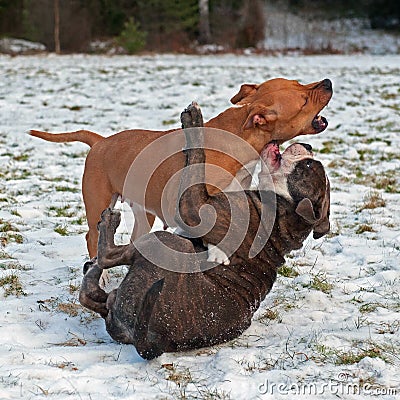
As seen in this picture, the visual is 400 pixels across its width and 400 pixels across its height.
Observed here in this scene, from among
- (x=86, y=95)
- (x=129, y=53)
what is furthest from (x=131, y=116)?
(x=129, y=53)

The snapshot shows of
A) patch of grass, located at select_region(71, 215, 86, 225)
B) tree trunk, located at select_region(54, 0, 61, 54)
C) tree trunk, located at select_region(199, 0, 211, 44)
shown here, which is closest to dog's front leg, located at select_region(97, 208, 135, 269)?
patch of grass, located at select_region(71, 215, 86, 225)

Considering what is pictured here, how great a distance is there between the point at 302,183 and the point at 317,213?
195mm

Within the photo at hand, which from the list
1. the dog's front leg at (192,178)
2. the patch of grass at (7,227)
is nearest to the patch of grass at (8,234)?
the patch of grass at (7,227)

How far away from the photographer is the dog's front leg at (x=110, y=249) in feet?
11.4

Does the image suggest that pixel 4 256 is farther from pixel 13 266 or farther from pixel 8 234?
pixel 8 234

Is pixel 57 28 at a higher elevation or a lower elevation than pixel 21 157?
higher

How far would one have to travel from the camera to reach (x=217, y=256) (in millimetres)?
3414

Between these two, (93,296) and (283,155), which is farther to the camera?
(283,155)

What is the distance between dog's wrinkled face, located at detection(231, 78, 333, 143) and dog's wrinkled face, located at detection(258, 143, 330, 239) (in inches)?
9.0

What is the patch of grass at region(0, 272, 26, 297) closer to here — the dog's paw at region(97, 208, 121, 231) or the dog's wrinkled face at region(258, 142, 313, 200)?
the dog's paw at region(97, 208, 121, 231)

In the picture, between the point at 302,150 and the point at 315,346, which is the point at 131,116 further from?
the point at 315,346

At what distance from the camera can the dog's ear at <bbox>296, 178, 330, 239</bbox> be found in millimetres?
3570
